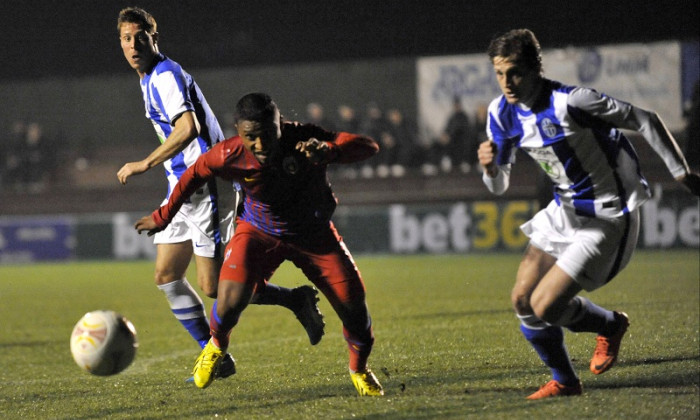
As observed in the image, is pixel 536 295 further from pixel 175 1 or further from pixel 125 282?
pixel 175 1

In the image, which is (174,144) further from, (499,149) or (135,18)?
(499,149)

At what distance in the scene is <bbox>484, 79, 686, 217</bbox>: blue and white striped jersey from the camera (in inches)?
174

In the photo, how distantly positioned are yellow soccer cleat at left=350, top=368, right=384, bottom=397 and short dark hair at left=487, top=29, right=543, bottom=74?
1.85m

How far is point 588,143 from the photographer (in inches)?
179

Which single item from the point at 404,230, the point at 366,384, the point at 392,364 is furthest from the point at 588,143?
the point at 404,230

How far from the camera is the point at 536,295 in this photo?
4.59 meters

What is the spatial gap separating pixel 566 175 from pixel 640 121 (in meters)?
0.45

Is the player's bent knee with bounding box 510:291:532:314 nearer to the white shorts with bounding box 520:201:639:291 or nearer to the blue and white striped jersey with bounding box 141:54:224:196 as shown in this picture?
the white shorts with bounding box 520:201:639:291

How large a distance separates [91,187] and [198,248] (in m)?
17.8

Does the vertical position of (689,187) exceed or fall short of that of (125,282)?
it exceeds it

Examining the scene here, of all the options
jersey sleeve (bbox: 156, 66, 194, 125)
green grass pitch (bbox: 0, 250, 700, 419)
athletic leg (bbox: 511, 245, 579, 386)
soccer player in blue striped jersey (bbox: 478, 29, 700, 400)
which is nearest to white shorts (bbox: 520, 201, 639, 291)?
soccer player in blue striped jersey (bbox: 478, 29, 700, 400)

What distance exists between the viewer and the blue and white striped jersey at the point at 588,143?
14.5 feet

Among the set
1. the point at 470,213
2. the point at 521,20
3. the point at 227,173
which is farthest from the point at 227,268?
the point at 521,20

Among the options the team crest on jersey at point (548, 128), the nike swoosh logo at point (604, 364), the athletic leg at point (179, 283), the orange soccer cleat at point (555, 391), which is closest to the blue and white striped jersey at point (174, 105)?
the athletic leg at point (179, 283)
